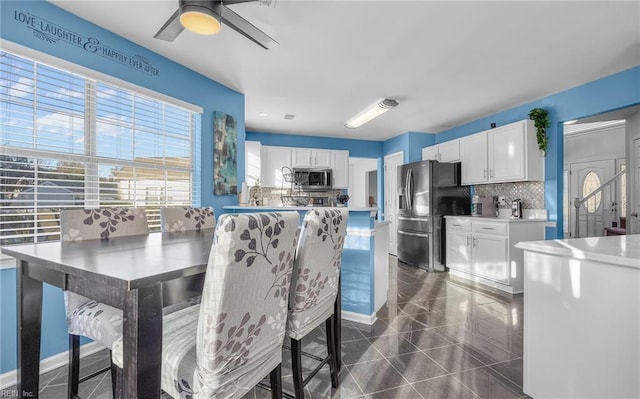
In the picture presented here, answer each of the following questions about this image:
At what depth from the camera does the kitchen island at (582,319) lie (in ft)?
4.03

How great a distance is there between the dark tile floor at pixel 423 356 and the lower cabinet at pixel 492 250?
0.35 metres

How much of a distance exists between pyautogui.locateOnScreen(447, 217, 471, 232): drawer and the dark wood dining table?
3802 millimetres

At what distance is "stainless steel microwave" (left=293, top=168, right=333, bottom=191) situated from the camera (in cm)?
539

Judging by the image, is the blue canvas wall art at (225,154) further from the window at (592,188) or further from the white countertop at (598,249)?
the window at (592,188)

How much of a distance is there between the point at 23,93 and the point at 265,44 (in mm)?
1600

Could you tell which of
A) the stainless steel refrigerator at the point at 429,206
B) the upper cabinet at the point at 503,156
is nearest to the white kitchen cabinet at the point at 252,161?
the stainless steel refrigerator at the point at 429,206

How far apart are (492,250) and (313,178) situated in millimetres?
3097

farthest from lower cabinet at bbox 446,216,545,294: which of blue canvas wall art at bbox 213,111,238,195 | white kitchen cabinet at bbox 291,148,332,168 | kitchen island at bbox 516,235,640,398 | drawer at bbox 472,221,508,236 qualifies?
blue canvas wall art at bbox 213,111,238,195

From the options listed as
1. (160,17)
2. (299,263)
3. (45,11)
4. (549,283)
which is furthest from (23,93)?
(549,283)

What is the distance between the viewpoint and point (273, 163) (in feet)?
18.1

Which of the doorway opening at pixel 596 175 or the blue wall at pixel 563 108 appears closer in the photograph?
the blue wall at pixel 563 108

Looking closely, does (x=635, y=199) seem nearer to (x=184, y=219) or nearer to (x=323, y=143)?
(x=323, y=143)

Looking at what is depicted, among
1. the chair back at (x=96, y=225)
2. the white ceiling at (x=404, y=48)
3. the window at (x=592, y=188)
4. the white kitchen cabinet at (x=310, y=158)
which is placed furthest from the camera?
the window at (x=592, y=188)

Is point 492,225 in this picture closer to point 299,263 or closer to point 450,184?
point 450,184
